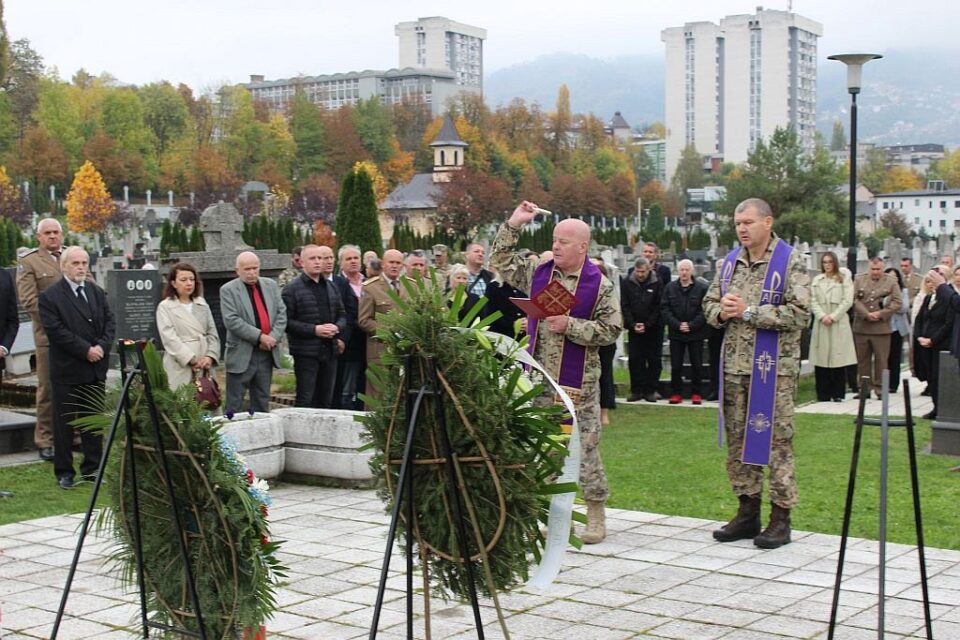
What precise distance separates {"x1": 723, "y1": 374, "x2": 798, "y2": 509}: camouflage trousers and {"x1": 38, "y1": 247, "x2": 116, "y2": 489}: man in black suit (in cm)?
505

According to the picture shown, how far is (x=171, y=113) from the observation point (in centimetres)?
10644

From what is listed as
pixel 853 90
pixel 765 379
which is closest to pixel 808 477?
pixel 765 379

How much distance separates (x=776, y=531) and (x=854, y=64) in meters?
11.8

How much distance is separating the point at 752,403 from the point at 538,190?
105620 mm

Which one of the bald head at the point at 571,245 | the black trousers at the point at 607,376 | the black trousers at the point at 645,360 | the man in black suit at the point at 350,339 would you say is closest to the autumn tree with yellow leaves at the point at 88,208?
the black trousers at the point at 645,360

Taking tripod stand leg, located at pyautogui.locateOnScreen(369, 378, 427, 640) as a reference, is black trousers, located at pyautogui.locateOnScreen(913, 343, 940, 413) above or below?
below

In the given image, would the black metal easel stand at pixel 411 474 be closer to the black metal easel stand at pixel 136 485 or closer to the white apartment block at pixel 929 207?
the black metal easel stand at pixel 136 485

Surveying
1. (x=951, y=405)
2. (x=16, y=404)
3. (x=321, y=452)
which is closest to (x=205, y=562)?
(x=321, y=452)

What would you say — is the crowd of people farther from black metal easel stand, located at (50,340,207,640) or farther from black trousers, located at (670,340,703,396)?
black metal easel stand, located at (50,340,207,640)

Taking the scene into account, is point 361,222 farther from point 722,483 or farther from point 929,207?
point 929,207

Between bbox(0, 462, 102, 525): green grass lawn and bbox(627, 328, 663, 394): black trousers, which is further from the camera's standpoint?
bbox(627, 328, 663, 394): black trousers

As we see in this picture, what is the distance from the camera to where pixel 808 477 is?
10.3m

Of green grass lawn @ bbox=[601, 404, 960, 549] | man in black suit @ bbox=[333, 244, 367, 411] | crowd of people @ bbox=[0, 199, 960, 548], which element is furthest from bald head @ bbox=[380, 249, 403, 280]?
green grass lawn @ bbox=[601, 404, 960, 549]

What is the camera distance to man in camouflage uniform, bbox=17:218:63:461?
1102cm
